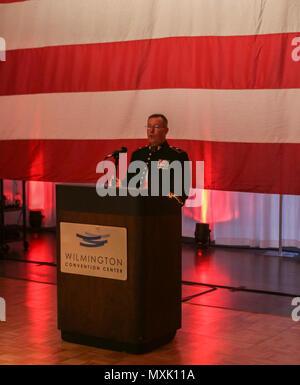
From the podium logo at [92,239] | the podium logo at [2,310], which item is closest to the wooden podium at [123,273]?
the podium logo at [92,239]

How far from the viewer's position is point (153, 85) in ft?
14.9

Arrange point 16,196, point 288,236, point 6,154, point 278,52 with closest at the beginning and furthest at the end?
1. point 278,52
2. point 6,154
3. point 288,236
4. point 16,196

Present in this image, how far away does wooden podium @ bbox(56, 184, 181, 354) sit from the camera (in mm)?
2969


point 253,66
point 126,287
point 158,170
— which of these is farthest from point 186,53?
point 126,287

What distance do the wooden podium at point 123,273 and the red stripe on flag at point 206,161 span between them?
3.68 ft

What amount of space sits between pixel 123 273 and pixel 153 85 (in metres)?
1.94

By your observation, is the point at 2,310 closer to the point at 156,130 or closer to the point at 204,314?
the point at 204,314

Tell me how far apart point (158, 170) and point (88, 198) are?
0.67m

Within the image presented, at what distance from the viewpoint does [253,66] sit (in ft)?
13.5

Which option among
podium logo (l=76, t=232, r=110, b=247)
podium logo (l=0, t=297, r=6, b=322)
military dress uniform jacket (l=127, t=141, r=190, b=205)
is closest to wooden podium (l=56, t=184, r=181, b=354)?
podium logo (l=76, t=232, r=110, b=247)

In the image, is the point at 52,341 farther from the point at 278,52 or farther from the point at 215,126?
the point at 278,52

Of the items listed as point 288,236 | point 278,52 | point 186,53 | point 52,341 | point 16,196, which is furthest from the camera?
point 16,196

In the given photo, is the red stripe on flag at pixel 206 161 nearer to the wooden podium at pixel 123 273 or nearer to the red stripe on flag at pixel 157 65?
the red stripe on flag at pixel 157 65

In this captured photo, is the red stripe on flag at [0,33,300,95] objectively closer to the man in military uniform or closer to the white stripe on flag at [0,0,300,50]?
the white stripe on flag at [0,0,300,50]
